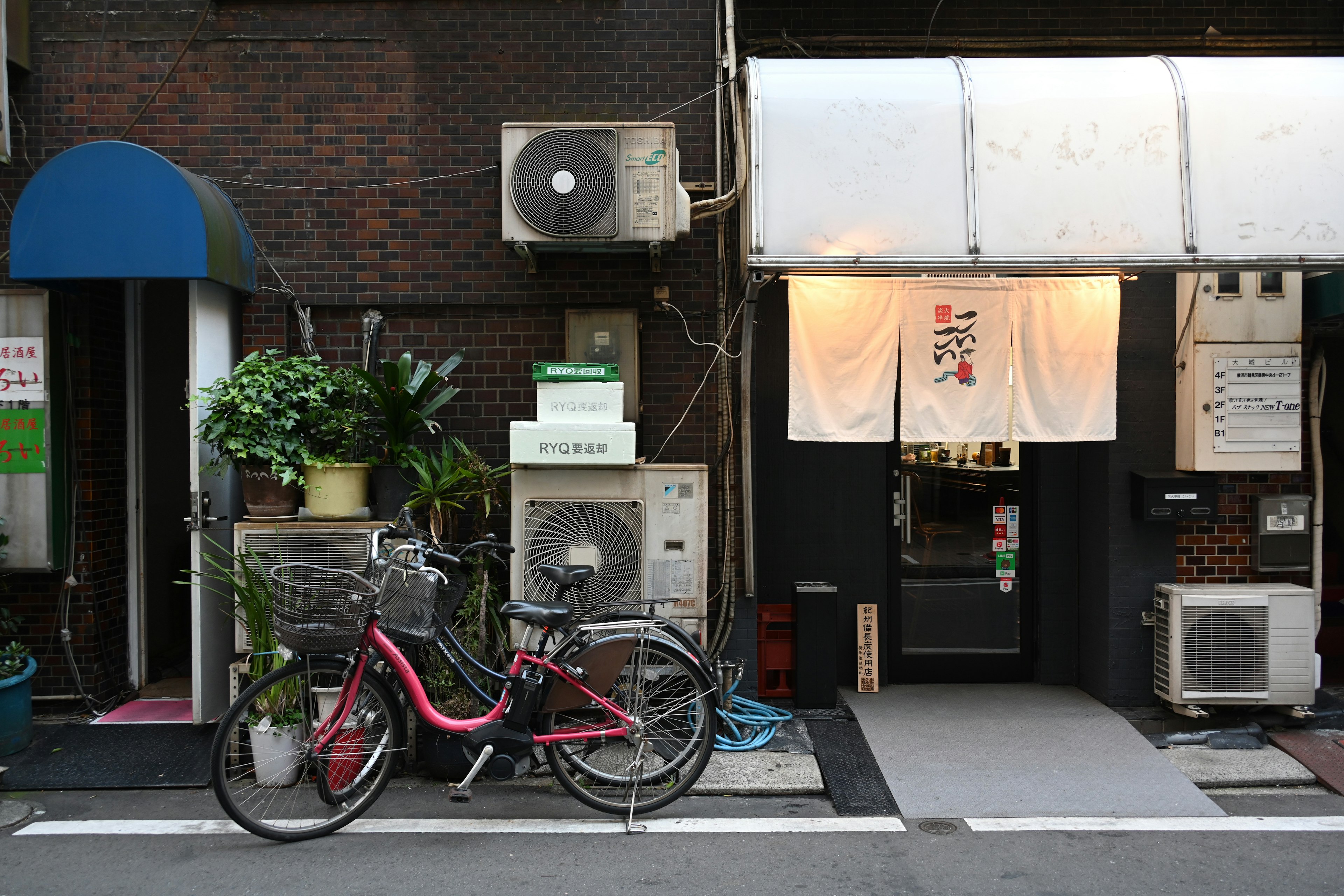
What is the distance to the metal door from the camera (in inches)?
220

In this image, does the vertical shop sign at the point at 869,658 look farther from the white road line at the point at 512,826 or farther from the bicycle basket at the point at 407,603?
the bicycle basket at the point at 407,603

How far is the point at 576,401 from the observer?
5.42 meters

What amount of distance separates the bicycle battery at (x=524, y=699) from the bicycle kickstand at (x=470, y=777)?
0.15 m

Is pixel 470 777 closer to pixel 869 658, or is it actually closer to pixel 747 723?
pixel 747 723

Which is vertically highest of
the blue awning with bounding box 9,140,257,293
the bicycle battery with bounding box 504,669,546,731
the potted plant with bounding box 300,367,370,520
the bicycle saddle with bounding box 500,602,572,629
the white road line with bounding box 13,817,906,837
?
the blue awning with bounding box 9,140,257,293

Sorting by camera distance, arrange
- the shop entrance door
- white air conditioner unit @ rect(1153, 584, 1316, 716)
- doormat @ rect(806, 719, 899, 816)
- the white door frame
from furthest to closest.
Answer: the shop entrance door < the white door frame < white air conditioner unit @ rect(1153, 584, 1316, 716) < doormat @ rect(806, 719, 899, 816)

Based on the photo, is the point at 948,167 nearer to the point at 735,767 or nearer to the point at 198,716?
the point at 735,767

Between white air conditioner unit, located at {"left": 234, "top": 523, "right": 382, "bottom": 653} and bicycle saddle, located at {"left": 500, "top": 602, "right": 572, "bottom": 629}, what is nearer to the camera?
bicycle saddle, located at {"left": 500, "top": 602, "right": 572, "bottom": 629}

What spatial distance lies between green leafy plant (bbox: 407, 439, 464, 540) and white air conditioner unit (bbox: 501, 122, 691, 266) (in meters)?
1.56

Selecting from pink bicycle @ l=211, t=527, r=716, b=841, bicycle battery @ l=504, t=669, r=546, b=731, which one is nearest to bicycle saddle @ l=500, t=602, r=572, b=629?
pink bicycle @ l=211, t=527, r=716, b=841

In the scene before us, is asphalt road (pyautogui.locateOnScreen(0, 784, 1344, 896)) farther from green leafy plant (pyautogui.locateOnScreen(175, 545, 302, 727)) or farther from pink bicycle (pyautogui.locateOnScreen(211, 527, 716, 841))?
green leafy plant (pyautogui.locateOnScreen(175, 545, 302, 727))

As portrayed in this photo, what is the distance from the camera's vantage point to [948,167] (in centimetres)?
540

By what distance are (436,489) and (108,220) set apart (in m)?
2.62

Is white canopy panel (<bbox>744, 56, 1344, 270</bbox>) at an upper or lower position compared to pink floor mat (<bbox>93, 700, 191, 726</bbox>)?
upper
